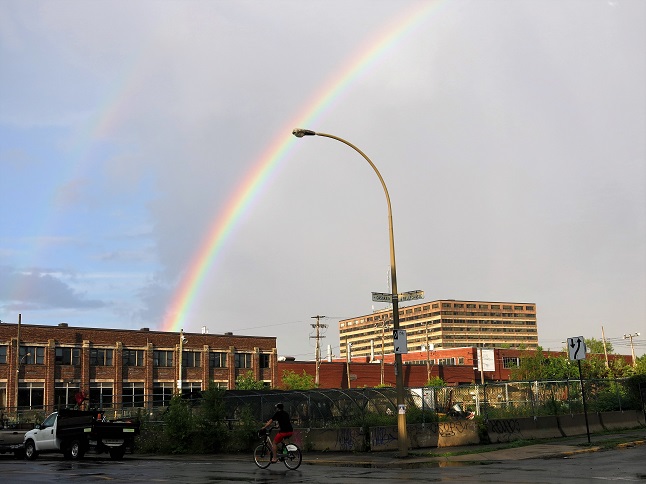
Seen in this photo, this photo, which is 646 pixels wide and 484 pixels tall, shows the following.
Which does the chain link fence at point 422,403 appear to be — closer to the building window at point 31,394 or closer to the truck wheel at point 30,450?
the truck wheel at point 30,450

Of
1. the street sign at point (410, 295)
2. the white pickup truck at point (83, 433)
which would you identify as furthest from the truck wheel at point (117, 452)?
the street sign at point (410, 295)

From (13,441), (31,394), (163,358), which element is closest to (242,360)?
(163,358)

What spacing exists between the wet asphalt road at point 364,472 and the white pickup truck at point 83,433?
4004 millimetres

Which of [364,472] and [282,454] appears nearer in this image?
[364,472]

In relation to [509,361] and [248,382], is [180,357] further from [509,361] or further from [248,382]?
[509,361]

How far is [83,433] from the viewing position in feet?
95.2

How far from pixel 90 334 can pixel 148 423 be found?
46.6 meters

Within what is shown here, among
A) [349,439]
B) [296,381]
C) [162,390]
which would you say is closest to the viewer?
[349,439]

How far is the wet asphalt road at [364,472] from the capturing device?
56.0ft

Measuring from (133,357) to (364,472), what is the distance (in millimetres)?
63633

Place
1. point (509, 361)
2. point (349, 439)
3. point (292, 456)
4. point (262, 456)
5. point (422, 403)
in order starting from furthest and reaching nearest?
point (509, 361)
point (422, 403)
point (349, 439)
point (262, 456)
point (292, 456)

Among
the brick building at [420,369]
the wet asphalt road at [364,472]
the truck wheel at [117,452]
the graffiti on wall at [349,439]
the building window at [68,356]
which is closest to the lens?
the wet asphalt road at [364,472]

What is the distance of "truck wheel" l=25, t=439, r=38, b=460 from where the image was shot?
30.6 m

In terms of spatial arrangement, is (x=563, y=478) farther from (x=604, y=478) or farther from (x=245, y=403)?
(x=245, y=403)
